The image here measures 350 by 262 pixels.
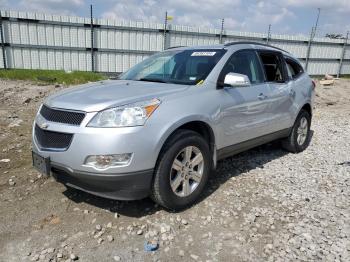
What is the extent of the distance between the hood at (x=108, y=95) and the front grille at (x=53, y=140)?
266mm

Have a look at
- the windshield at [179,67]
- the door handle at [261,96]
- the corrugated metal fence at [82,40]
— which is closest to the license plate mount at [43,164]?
the windshield at [179,67]

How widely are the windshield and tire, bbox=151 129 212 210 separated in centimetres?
73

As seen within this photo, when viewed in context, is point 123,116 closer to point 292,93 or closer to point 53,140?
point 53,140

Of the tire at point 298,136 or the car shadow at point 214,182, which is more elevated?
the tire at point 298,136

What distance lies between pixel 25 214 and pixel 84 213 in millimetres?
586

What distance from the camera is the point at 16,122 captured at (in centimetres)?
686

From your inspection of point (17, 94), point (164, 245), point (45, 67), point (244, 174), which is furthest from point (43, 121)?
point (45, 67)

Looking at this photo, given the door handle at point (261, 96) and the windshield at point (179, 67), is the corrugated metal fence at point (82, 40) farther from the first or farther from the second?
the door handle at point (261, 96)

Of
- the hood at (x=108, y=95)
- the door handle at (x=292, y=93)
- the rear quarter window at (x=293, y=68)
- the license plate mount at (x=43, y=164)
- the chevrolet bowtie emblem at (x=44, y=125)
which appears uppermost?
the rear quarter window at (x=293, y=68)

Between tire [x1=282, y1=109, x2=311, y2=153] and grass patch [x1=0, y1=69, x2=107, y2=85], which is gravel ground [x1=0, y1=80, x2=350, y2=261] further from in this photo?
grass patch [x1=0, y1=69, x2=107, y2=85]

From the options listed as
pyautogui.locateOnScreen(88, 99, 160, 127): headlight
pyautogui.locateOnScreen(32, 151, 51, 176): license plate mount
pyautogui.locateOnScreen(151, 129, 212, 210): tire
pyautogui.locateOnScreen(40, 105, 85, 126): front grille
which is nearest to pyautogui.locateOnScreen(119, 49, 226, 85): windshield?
pyautogui.locateOnScreen(151, 129, 212, 210): tire

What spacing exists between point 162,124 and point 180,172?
61 centimetres

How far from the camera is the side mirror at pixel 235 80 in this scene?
12.2ft

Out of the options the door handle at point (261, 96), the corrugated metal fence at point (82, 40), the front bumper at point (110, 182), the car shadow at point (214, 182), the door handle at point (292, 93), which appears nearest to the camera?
the front bumper at point (110, 182)
